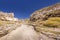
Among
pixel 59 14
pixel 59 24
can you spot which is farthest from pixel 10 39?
pixel 59 14

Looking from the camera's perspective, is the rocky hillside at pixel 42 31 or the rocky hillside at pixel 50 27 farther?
the rocky hillside at pixel 42 31

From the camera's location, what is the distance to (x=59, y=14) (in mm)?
42938

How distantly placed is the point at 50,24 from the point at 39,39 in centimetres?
1068

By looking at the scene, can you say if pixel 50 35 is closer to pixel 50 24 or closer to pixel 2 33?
pixel 50 24

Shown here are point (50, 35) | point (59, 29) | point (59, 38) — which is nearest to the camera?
point (59, 38)

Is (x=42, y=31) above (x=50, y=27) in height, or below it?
below

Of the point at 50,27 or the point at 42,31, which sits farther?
the point at 50,27

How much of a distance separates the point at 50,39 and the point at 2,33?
47.8ft

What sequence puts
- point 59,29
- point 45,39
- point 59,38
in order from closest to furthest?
1. point 59,38
2. point 45,39
3. point 59,29

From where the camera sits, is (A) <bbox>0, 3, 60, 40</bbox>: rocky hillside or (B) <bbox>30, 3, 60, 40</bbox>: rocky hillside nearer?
(B) <bbox>30, 3, 60, 40</bbox>: rocky hillside

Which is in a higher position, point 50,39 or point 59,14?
point 59,14

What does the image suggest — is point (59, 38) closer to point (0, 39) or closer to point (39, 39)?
point (39, 39)

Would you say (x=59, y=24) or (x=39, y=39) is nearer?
(x=39, y=39)

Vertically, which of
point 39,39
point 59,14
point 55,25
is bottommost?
point 39,39
